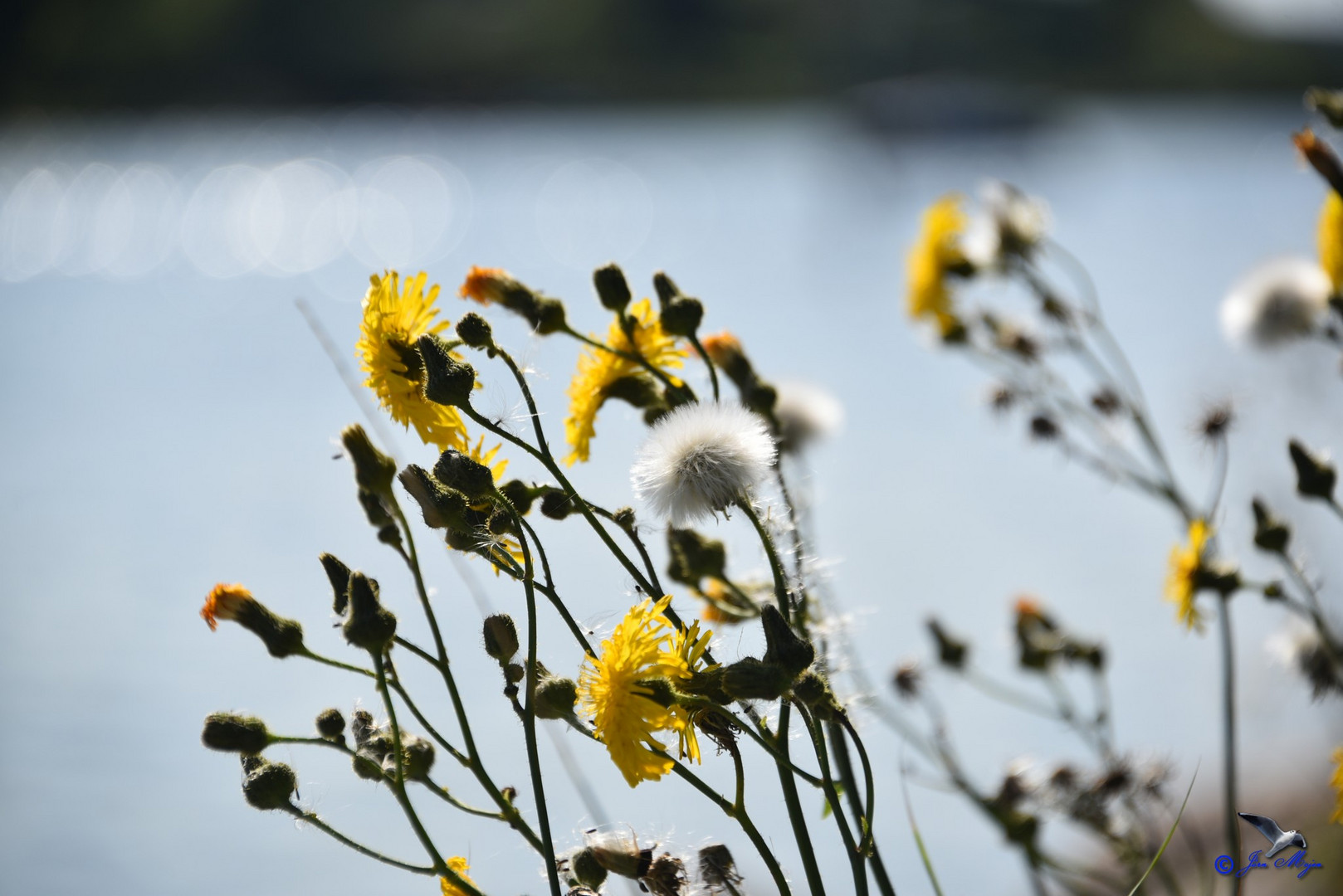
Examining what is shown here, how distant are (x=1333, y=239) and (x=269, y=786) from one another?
0.77m

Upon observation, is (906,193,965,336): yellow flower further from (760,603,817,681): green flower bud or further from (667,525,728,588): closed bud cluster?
(760,603,817,681): green flower bud

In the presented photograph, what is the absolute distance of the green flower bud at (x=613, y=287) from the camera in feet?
2.09

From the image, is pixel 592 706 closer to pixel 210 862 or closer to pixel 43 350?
pixel 210 862

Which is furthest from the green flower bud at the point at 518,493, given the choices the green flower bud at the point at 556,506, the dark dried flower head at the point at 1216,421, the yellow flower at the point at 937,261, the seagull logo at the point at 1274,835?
the yellow flower at the point at 937,261

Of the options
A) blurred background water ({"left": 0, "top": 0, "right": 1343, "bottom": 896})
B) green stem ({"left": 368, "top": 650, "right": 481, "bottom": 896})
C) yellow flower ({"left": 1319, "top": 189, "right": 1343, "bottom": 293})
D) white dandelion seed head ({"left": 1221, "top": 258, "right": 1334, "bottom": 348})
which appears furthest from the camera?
blurred background water ({"left": 0, "top": 0, "right": 1343, "bottom": 896})

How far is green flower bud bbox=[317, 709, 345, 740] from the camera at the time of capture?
567mm

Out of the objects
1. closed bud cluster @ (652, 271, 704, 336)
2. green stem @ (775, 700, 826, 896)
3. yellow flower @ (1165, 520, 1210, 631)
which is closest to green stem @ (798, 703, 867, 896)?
green stem @ (775, 700, 826, 896)

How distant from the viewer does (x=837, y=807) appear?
0.49m

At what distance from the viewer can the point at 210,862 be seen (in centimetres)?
142

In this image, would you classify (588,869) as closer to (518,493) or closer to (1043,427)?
(518,493)

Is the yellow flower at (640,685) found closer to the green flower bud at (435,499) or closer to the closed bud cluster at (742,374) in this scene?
the green flower bud at (435,499)

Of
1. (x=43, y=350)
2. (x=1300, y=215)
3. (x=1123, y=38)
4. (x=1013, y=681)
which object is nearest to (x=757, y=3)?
(x=1123, y=38)

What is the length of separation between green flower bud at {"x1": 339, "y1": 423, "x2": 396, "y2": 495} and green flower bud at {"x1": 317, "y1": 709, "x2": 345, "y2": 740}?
4.4 inches

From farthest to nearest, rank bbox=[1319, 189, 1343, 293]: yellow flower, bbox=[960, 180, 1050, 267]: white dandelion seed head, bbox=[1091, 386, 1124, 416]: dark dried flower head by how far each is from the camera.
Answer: bbox=[960, 180, 1050, 267]: white dandelion seed head
bbox=[1091, 386, 1124, 416]: dark dried flower head
bbox=[1319, 189, 1343, 293]: yellow flower
